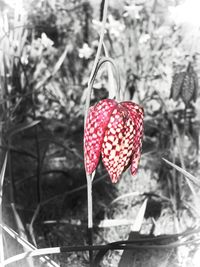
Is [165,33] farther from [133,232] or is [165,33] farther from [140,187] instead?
[133,232]

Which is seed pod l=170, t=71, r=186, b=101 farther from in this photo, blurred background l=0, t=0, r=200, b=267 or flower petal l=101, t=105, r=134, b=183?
flower petal l=101, t=105, r=134, b=183

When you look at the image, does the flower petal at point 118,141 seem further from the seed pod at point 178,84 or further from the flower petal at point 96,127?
the seed pod at point 178,84

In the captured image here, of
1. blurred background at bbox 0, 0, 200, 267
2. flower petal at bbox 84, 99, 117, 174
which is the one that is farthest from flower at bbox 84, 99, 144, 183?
blurred background at bbox 0, 0, 200, 267

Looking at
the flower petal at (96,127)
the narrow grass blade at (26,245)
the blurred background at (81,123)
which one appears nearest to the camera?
the flower petal at (96,127)

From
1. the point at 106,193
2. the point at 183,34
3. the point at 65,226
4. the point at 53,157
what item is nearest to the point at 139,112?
the point at 65,226

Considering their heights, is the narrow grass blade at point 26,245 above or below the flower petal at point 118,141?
below

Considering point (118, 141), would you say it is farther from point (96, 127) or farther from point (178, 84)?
point (178, 84)

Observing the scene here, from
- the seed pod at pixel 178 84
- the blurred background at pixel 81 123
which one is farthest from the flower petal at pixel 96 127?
Answer: the seed pod at pixel 178 84
